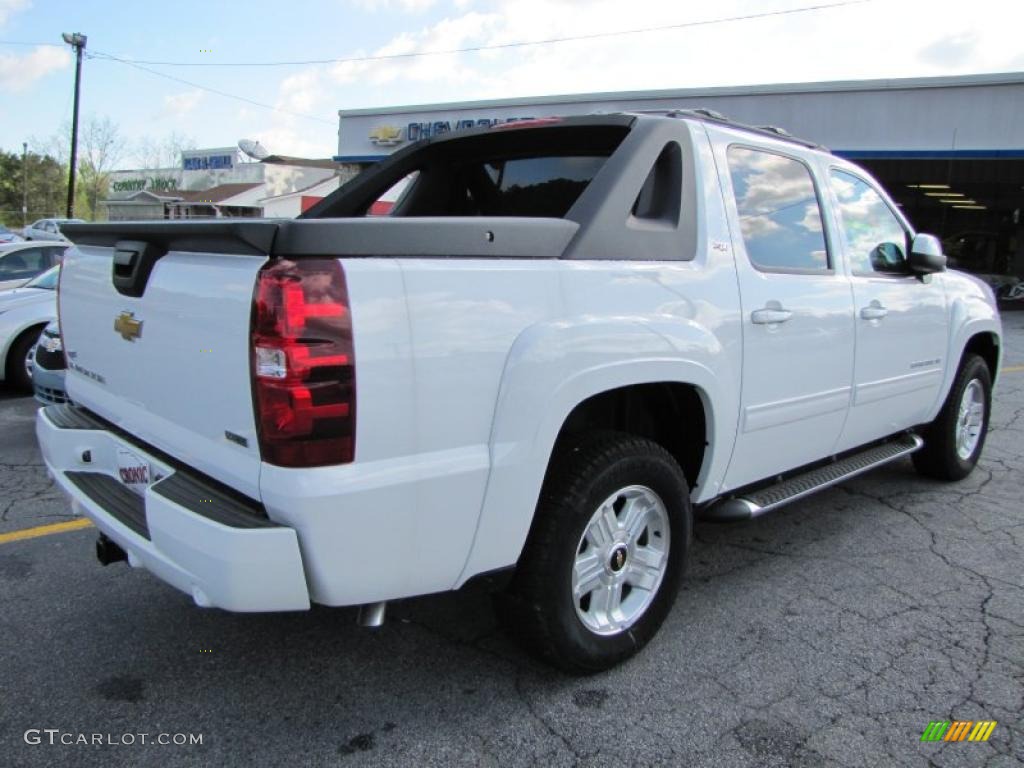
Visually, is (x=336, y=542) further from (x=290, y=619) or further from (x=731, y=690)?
(x=731, y=690)

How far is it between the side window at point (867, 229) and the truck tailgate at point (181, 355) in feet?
9.77

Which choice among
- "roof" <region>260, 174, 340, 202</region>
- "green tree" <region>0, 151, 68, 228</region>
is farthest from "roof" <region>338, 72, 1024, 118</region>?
"green tree" <region>0, 151, 68, 228</region>

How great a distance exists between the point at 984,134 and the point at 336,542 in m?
21.9

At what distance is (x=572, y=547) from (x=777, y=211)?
1.85 meters

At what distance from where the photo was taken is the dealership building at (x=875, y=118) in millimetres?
19109

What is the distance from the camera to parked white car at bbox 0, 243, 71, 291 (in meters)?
9.38

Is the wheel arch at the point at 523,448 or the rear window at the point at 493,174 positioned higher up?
the rear window at the point at 493,174

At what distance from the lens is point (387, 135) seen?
2642 centimetres

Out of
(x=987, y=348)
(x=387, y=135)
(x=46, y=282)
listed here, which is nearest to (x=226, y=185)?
(x=387, y=135)

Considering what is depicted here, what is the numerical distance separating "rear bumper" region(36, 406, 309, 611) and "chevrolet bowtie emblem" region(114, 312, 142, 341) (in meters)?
0.38

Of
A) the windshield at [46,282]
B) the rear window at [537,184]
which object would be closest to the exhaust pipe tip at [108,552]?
the rear window at [537,184]

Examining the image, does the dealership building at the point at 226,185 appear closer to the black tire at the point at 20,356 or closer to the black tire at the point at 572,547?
the black tire at the point at 20,356

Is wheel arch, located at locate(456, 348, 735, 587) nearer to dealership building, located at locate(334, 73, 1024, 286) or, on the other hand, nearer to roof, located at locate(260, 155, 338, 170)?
dealership building, located at locate(334, 73, 1024, 286)

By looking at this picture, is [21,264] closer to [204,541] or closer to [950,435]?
[204,541]
